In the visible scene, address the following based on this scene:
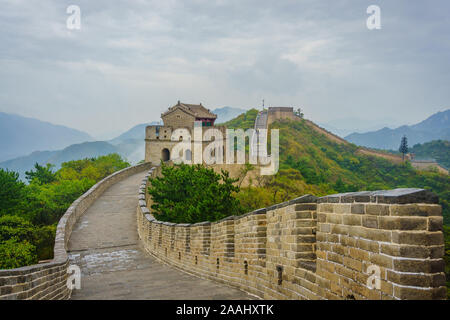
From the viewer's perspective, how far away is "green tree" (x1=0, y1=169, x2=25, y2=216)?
81.7 feet

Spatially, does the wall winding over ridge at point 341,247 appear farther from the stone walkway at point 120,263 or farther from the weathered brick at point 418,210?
the stone walkway at point 120,263

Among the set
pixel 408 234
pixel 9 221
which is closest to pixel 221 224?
pixel 408 234

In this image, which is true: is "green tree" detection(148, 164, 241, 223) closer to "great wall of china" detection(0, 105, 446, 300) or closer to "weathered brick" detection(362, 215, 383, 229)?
"great wall of china" detection(0, 105, 446, 300)

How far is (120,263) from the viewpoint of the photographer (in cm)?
1332

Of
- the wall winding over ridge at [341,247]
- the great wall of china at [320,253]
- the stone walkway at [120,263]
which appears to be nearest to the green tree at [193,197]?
the stone walkway at [120,263]

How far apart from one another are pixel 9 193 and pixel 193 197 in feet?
43.6

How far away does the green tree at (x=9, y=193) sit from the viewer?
24891 mm

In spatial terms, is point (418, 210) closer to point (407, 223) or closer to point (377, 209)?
point (407, 223)

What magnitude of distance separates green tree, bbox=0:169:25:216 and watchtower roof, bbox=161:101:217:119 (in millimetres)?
16316

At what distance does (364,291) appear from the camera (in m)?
3.50

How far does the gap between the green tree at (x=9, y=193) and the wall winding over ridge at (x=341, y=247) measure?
21.1m

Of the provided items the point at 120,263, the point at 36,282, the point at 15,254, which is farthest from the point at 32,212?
the point at 36,282

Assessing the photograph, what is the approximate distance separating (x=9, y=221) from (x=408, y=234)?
2055 cm

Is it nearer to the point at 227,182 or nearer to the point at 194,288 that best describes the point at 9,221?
the point at 227,182
